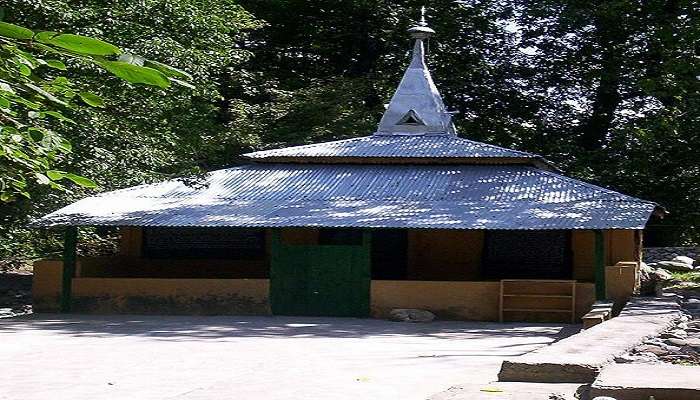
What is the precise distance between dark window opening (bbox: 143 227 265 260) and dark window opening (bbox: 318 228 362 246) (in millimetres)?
1384

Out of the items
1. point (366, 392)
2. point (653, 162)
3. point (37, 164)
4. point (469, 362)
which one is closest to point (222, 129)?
point (653, 162)

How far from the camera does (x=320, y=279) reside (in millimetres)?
20812

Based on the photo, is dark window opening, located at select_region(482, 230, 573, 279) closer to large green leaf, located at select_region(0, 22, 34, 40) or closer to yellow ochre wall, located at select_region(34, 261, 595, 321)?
yellow ochre wall, located at select_region(34, 261, 595, 321)

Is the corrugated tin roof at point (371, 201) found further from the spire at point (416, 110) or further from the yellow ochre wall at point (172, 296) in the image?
the spire at point (416, 110)

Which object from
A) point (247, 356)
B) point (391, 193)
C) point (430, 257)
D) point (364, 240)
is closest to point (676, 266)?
point (430, 257)

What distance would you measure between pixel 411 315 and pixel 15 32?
1743 cm

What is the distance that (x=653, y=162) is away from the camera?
3112 centimetres

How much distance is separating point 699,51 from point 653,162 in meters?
6.50

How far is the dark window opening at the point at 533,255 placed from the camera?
838 inches

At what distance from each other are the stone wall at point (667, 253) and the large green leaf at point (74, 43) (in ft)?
98.3

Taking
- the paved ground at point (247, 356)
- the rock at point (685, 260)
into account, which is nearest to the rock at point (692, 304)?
the paved ground at point (247, 356)

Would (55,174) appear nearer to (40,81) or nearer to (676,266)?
(40,81)

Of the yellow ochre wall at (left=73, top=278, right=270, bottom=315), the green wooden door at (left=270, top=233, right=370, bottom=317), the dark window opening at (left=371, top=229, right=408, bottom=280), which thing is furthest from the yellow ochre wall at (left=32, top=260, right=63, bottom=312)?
the dark window opening at (left=371, top=229, right=408, bottom=280)

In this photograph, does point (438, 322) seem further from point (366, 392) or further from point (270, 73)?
point (270, 73)
